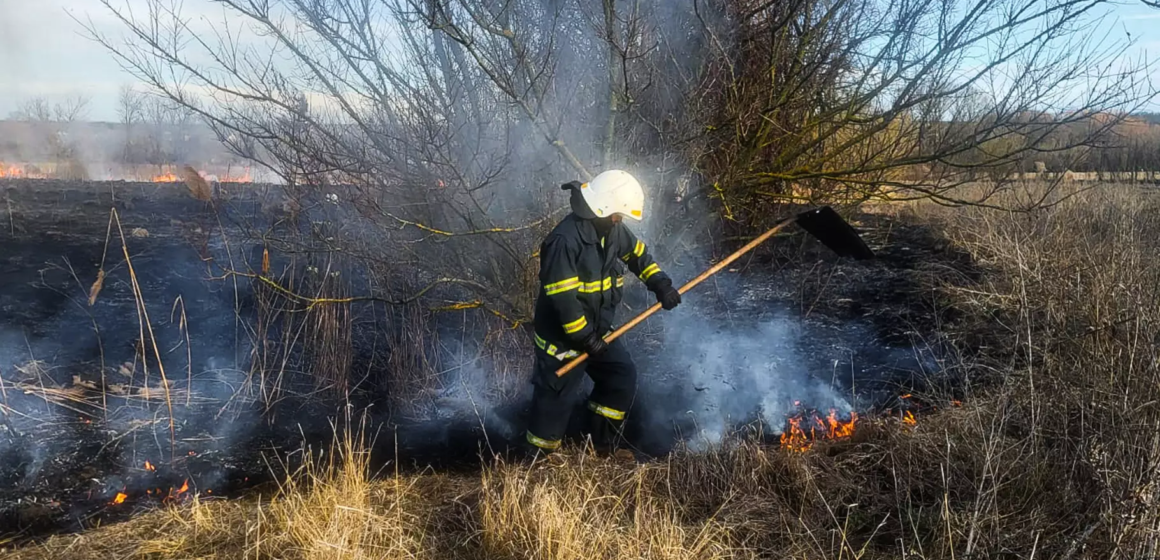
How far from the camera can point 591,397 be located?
4.97 metres

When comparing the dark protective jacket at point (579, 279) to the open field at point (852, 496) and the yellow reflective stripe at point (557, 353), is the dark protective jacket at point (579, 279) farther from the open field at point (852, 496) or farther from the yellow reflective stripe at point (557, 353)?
the open field at point (852, 496)

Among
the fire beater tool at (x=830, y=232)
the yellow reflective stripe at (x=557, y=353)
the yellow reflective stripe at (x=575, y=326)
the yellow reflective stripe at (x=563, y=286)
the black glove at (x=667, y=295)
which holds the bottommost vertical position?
the yellow reflective stripe at (x=557, y=353)

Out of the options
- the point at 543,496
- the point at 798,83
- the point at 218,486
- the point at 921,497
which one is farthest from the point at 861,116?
the point at 218,486

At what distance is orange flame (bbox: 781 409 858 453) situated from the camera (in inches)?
161

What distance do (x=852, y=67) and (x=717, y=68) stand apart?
115cm

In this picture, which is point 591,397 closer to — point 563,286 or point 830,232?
point 563,286

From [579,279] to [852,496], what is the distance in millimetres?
1903

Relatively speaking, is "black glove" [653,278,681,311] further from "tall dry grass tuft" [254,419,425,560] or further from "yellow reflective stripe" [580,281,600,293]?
"tall dry grass tuft" [254,419,425,560]

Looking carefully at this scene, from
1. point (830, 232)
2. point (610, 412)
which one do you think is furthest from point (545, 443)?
point (830, 232)

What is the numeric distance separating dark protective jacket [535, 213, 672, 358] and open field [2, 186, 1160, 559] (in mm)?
795

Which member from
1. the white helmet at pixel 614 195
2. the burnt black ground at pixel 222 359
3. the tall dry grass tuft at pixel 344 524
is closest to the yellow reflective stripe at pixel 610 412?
the burnt black ground at pixel 222 359

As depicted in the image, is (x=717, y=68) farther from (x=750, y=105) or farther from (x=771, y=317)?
(x=771, y=317)

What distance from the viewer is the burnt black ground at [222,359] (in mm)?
4625

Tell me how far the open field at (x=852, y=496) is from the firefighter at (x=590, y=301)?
624 mm
